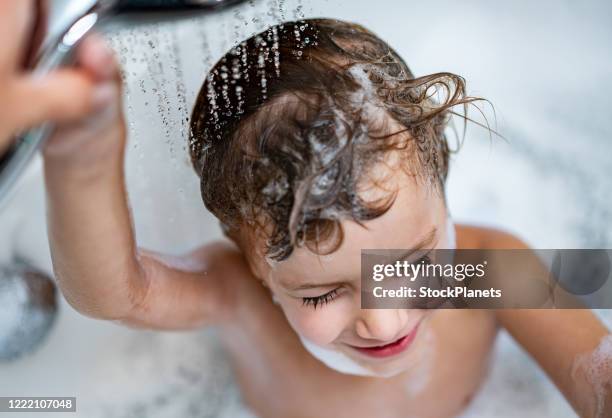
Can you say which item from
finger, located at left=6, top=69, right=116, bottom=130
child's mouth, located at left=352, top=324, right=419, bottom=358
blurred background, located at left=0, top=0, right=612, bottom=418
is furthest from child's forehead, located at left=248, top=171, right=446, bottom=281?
finger, located at left=6, top=69, right=116, bottom=130

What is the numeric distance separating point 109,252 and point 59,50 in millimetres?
285

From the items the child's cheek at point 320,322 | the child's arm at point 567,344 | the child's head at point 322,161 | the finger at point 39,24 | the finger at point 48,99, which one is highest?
the finger at point 39,24

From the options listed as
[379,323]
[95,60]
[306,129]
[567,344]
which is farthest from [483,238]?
[95,60]

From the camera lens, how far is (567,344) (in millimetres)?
1062

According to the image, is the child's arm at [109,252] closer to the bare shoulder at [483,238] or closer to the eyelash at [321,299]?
the eyelash at [321,299]

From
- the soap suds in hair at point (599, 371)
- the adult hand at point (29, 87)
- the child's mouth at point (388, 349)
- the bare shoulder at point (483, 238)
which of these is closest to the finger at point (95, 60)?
the adult hand at point (29, 87)

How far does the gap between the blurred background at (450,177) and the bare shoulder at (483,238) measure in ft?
0.83

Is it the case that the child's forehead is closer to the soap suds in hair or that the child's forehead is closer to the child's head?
the child's head

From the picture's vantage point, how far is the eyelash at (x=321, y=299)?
896 mm

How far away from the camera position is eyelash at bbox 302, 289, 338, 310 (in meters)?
0.90

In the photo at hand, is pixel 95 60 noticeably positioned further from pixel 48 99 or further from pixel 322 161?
pixel 322 161

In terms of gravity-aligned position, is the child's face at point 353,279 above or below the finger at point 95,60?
below

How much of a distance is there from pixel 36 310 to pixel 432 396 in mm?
672

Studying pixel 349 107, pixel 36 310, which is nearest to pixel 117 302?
pixel 349 107
